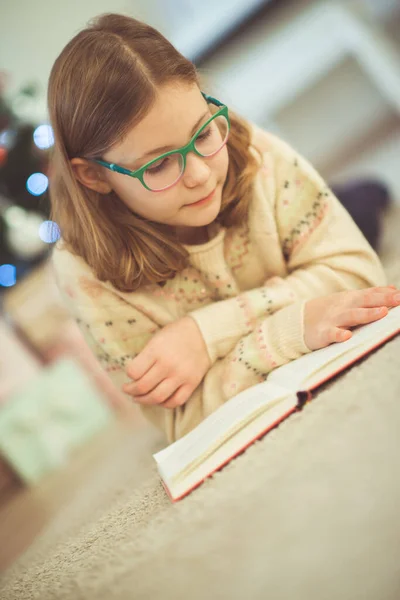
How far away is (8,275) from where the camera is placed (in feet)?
6.20

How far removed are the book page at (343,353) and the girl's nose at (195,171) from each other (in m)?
0.29

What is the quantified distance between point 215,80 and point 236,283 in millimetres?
1142

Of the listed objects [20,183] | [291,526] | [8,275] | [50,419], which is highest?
[20,183]

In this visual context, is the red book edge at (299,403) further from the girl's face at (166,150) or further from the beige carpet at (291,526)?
the girl's face at (166,150)

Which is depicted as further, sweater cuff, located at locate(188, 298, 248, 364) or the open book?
sweater cuff, located at locate(188, 298, 248, 364)

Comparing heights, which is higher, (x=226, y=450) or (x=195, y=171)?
(x=195, y=171)

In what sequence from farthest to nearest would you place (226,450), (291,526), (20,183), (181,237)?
(20,183) → (181,237) → (226,450) → (291,526)

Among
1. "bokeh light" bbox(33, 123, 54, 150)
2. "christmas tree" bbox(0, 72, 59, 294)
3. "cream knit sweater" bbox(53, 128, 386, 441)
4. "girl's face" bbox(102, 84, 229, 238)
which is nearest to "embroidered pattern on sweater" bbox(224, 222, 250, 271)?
"cream knit sweater" bbox(53, 128, 386, 441)

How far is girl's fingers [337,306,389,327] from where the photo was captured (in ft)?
1.89

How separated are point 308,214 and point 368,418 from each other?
0.48 meters

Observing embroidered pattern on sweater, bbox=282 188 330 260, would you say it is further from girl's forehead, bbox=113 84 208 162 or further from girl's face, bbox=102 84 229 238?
girl's forehead, bbox=113 84 208 162

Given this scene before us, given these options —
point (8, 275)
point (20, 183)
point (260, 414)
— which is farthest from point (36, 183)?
point (260, 414)

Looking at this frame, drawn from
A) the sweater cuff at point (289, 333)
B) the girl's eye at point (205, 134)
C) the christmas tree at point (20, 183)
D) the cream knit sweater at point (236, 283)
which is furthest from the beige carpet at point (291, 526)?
the christmas tree at point (20, 183)

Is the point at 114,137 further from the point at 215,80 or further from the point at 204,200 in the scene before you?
the point at 215,80
